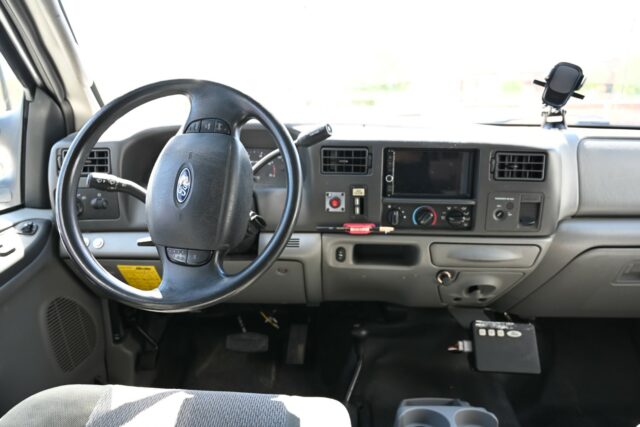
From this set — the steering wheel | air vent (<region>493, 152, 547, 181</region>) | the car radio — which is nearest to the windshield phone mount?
air vent (<region>493, 152, 547, 181</region>)

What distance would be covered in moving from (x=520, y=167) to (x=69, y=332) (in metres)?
1.78

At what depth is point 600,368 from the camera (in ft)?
7.69

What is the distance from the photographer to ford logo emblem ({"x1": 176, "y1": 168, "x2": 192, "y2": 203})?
1176 millimetres

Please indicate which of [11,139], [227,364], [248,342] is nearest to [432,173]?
A: [248,342]

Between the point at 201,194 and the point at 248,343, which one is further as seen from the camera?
the point at 248,343

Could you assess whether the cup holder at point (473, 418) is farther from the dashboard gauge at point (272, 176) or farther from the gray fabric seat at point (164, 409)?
the dashboard gauge at point (272, 176)

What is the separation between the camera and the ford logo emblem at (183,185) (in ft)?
3.86

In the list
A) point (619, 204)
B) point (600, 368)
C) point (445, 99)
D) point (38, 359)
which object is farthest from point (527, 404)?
point (38, 359)

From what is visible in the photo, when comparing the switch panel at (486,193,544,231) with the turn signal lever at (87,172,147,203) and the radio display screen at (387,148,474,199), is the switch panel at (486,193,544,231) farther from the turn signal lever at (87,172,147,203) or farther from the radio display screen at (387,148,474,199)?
the turn signal lever at (87,172,147,203)

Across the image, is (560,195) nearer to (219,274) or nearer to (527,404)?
(527,404)

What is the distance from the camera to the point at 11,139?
1942mm

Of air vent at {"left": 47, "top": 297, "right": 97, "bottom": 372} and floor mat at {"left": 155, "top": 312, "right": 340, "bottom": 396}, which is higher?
air vent at {"left": 47, "top": 297, "right": 97, "bottom": 372}

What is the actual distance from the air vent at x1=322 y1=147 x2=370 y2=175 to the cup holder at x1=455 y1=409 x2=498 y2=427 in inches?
33.6

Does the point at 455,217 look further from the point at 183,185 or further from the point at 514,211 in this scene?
the point at 183,185
